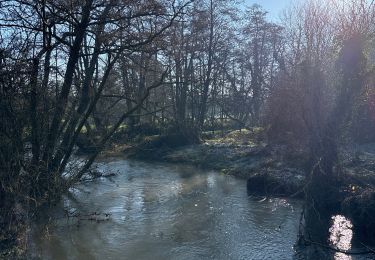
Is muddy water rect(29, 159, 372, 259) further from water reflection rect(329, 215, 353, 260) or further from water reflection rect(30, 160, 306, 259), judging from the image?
water reflection rect(329, 215, 353, 260)

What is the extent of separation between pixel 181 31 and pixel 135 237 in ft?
73.9

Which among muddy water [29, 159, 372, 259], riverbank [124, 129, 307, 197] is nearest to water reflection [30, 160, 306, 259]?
muddy water [29, 159, 372, 259]

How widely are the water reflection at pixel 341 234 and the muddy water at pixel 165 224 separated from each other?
103cm

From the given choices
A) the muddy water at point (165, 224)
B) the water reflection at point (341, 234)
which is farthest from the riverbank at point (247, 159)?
the water reflection at point (341, 234)

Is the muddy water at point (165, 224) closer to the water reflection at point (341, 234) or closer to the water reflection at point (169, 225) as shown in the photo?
the water reflection at point (169, 225)

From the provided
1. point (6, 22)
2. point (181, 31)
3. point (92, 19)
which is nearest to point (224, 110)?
point (181, 31)

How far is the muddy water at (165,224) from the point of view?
10891mm

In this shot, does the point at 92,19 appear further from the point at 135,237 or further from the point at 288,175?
the point at 288,175

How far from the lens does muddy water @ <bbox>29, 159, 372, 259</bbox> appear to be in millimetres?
10891

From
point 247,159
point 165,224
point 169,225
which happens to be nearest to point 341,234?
point 169,225

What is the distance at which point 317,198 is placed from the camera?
47.0ft

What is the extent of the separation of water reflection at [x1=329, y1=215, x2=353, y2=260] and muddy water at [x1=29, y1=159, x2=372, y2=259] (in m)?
1.03

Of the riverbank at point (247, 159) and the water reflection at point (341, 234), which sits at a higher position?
the riverbank at point (247, 159)

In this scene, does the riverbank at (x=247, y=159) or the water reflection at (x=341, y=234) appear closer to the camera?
the water reflection at (x=341, y=234)
